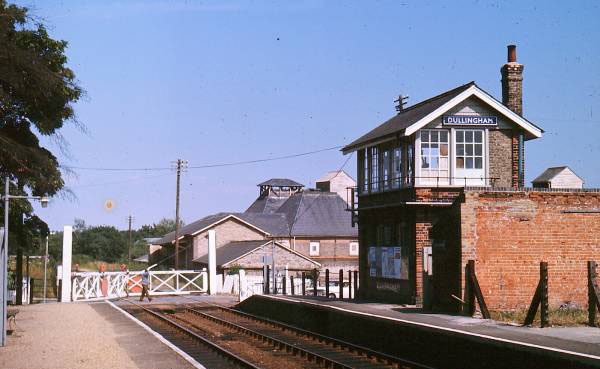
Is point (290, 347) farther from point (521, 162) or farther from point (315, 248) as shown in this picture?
point (315, 248)

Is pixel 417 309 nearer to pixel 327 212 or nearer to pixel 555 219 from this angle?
pixel 555 219

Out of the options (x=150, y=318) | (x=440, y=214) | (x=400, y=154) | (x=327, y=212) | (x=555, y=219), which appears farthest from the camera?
(x=327, y=212)

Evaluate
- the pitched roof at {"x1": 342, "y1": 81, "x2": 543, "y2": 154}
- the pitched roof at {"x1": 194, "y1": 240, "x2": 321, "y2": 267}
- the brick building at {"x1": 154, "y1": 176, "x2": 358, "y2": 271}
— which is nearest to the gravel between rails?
the pitched roof at {"x1": 342, "y1": 81, "x2": 543, "y2": 154}

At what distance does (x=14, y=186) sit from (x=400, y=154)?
510 inches

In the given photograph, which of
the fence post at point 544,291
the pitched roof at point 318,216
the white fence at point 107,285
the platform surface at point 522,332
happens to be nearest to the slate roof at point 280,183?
the pitched roof at point 318,216

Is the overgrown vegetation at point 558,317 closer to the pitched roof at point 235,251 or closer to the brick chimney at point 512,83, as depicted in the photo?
the brick chimney at point 512,83

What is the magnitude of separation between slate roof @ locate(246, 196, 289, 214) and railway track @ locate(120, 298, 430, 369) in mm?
55829

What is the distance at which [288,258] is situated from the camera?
56719 millimetres

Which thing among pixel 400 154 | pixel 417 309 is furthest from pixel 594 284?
pixel 400 154

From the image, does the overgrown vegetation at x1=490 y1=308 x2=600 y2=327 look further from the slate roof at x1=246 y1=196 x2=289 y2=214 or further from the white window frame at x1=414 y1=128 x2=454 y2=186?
the slate roof at x1=246 y1=196 x2=289 y2=214

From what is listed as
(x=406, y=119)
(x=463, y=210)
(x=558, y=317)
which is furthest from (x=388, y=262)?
(x=558, y=317)

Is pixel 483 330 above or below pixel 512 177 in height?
below

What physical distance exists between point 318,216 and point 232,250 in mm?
10911

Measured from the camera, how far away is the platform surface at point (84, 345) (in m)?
14.9
